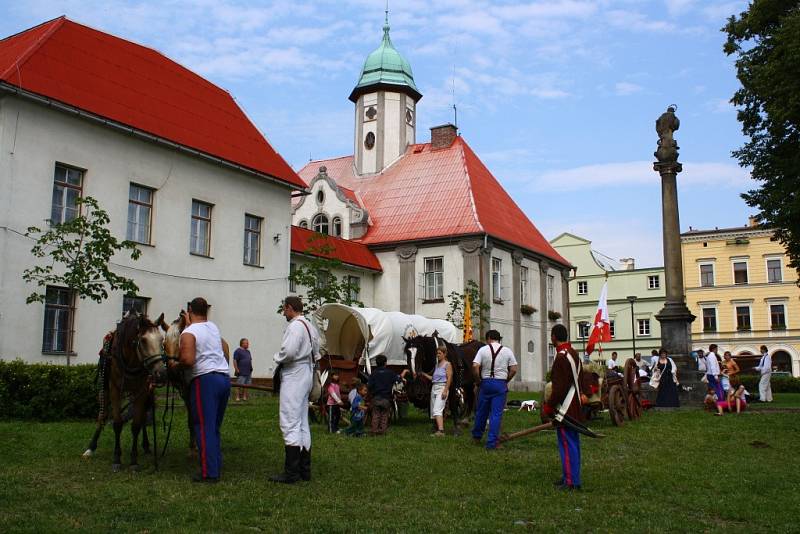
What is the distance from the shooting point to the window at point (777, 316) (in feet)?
207

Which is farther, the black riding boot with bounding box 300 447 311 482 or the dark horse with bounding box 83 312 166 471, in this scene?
the dark horse with bounding box 83 312 166 471

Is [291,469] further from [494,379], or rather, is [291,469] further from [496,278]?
[496,278]

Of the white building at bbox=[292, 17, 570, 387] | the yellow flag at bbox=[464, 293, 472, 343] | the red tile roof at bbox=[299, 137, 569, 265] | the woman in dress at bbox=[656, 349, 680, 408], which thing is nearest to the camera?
the woman in dress at bbox=[656, 349, 680, 408]

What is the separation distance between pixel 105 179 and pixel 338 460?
52.2 feet

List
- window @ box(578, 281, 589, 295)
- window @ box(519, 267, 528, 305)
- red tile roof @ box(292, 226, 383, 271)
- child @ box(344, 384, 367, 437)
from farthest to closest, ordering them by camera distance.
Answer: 1. window @ box(578, 281, 589, 295)
2. window @ box(519, 267, 528, 305)
3. red tile roof @ box(292, 226, 383, 271)
4. child @ box(344, 384, 367, 437)

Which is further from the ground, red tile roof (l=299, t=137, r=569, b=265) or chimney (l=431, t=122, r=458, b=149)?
chimney (l=431, t=122, r=458, b=149)

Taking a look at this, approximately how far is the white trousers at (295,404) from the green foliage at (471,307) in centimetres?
2582

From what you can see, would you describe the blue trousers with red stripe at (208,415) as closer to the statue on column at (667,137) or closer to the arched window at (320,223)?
the statue on column at (667,137)

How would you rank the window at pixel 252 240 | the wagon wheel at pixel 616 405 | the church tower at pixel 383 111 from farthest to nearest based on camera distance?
the church tower at pixel 383 111 → the window at pixel 252 240 → the wagon wheel at pixel 616 405

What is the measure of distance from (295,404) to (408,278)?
101 ft

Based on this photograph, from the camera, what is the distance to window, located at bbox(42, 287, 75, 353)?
70.8ft

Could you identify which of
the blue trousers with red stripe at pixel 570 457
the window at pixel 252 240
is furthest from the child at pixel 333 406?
the window at pixel 252 240

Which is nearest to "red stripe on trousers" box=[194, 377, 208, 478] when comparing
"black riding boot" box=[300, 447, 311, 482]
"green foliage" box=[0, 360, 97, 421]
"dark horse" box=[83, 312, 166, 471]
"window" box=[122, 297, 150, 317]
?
"dark horse" box=[83, 312, 166, 471]

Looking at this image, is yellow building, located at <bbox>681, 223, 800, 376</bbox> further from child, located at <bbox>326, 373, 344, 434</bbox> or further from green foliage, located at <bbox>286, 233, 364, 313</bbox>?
child, located at <bbox>326, 373, 344, 434</bbox>
